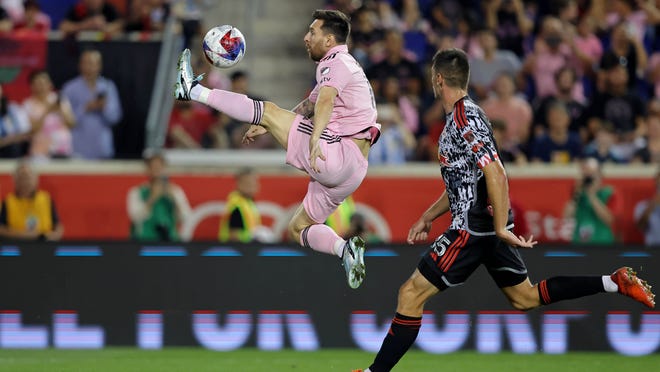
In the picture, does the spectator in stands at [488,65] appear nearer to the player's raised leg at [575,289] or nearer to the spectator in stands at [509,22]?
the spectator in stands at [509,22]

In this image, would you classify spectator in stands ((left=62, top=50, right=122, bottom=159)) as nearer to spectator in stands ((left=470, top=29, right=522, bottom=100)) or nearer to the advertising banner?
the advertising banner

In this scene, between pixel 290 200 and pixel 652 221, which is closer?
pixel 652 221

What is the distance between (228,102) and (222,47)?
0.42 metres

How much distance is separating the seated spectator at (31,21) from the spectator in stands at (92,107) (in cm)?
138

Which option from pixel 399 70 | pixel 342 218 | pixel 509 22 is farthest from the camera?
pixel 509 22

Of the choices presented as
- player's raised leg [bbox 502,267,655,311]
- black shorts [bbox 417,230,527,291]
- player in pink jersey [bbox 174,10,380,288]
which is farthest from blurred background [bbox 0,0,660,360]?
black shorts [bbox 417,230,527,291]

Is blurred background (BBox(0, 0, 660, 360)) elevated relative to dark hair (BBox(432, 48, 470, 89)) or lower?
lower

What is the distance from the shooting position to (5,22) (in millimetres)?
16562

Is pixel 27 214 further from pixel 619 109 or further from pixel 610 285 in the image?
pixel 610 285

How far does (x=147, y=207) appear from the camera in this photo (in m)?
14.6

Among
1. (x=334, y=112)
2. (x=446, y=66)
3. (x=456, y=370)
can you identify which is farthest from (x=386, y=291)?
(x=446, y=66)

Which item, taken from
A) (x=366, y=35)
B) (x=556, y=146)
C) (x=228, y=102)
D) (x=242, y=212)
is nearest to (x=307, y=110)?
(x=228, y=102)

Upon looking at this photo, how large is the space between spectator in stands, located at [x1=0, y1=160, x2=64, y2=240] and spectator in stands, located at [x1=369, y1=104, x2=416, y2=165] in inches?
152

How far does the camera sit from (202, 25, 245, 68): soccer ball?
934 cm
